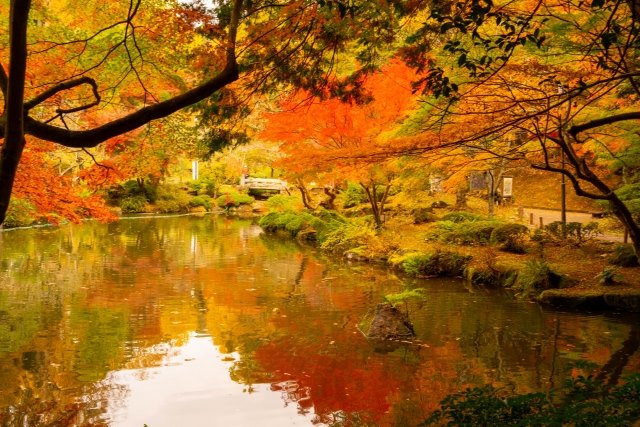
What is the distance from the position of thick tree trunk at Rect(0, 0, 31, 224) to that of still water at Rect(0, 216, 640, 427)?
3402 mm

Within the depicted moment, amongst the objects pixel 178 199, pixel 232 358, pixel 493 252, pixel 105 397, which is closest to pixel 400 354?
pixel 232 358

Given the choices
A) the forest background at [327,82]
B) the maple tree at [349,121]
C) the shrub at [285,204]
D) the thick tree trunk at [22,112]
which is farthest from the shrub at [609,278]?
the shrub at [285,204]

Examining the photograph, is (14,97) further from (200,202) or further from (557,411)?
(200,202)

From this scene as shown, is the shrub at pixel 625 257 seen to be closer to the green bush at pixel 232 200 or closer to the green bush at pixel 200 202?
the green bush at pixel 232 200

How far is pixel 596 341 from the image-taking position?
8.76 meters

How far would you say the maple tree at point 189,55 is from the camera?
3955 millimetres

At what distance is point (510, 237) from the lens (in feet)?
50.0

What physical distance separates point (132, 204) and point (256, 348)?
26520 mm

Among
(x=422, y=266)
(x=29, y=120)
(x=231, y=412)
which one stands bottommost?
(x=231, y=412)

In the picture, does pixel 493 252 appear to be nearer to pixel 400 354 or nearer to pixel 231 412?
pixel 400 354

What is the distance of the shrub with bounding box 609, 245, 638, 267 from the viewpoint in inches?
485

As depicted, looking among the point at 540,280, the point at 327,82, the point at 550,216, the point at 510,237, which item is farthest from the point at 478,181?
the point at 327,82

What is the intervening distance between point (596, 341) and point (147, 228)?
20970mm

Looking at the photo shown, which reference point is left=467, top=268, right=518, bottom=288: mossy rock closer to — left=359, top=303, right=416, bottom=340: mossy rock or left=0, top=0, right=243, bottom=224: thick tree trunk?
left=359, top=303, right=416, bottom=340: mossy rock
